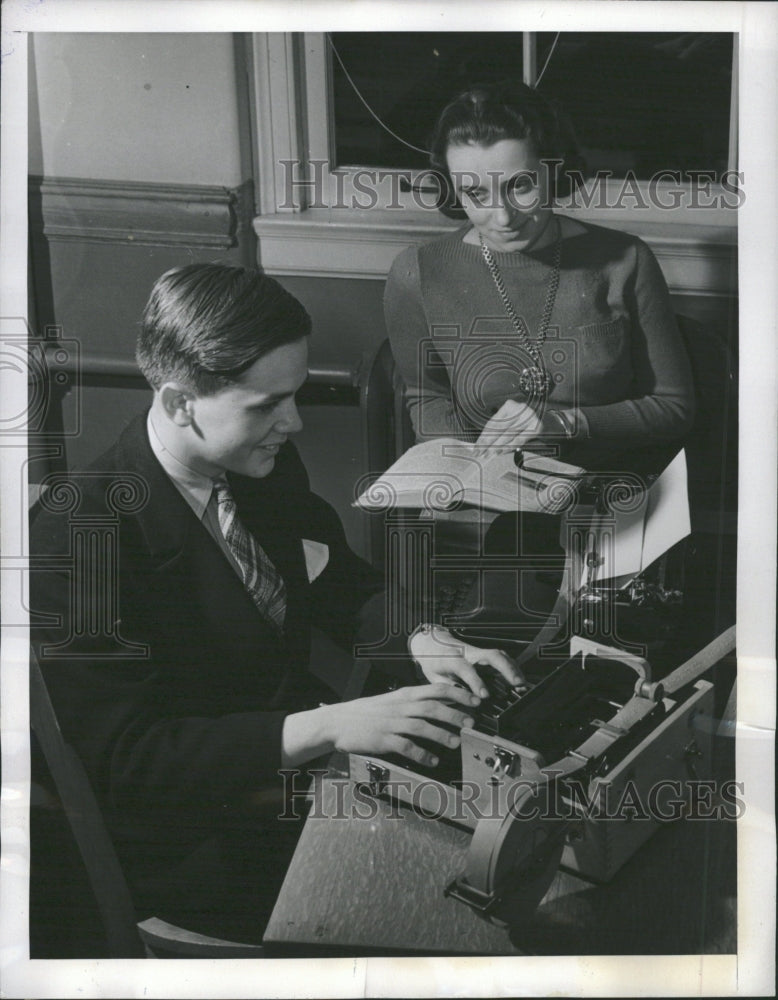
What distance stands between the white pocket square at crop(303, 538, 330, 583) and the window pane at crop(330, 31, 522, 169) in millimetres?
398

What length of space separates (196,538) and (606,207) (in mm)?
545

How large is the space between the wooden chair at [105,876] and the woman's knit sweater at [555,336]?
51cm

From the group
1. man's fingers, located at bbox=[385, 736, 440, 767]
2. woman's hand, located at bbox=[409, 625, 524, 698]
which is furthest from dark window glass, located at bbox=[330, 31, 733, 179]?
man's fingers, located at bbox=[385, 736, 440, 767]

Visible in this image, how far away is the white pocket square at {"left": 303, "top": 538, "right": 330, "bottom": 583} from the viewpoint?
1136 millimetres

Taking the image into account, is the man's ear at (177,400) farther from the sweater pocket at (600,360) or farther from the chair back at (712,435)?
the chair back at (712,435)

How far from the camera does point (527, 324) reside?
3.64 feet

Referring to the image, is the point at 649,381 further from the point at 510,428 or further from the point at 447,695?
the point at 447,695

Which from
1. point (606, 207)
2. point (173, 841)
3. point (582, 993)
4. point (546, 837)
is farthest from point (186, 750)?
point (606, 207)

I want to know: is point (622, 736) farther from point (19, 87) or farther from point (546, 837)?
point (19, 87)

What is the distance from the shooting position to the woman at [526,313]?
1092 mm

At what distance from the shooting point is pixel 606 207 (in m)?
1.09

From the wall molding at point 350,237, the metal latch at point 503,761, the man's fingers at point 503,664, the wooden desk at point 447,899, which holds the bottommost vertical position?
the wooden desk at point 447,899

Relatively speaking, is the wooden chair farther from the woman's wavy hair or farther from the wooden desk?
the woman's wavy hair

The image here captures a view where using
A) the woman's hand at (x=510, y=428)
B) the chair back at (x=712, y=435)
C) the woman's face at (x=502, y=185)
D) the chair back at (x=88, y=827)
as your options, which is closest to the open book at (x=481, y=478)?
the woman's hand at (x=510, y=428)
